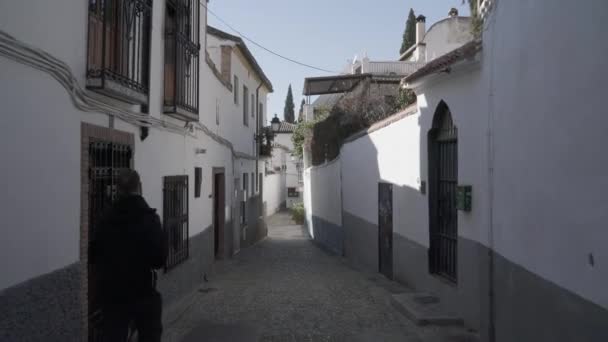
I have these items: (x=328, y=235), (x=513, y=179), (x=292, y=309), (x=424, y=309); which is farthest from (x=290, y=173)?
(x=513, y=179)

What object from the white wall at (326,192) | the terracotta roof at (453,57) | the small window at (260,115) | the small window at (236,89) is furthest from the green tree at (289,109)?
the terracotta roof at (453,57)

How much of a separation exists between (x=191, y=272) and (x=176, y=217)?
1336 millimetres

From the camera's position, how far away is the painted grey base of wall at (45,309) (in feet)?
12.2

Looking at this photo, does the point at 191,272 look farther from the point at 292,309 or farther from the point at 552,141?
the point at 552,141

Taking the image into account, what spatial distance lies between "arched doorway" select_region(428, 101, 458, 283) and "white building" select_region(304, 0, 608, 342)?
0.05ft

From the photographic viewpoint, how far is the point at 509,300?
5.08 metres

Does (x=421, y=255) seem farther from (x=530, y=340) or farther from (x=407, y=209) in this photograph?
(x=530, y=340)

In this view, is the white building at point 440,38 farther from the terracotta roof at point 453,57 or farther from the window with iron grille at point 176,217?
the window with iron grille at point 176,217

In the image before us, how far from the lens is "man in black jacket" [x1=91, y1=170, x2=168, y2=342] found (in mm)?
4102

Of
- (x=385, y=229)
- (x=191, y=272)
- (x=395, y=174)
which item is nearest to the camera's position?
(x=191, y=272)

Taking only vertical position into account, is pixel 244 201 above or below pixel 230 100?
below

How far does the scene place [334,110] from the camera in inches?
739

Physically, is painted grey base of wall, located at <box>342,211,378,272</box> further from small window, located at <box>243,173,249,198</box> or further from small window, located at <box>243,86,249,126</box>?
small window, located at <box>243,86,249,126</box>

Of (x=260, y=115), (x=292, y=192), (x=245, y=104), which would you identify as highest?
(x=260, y=115)
